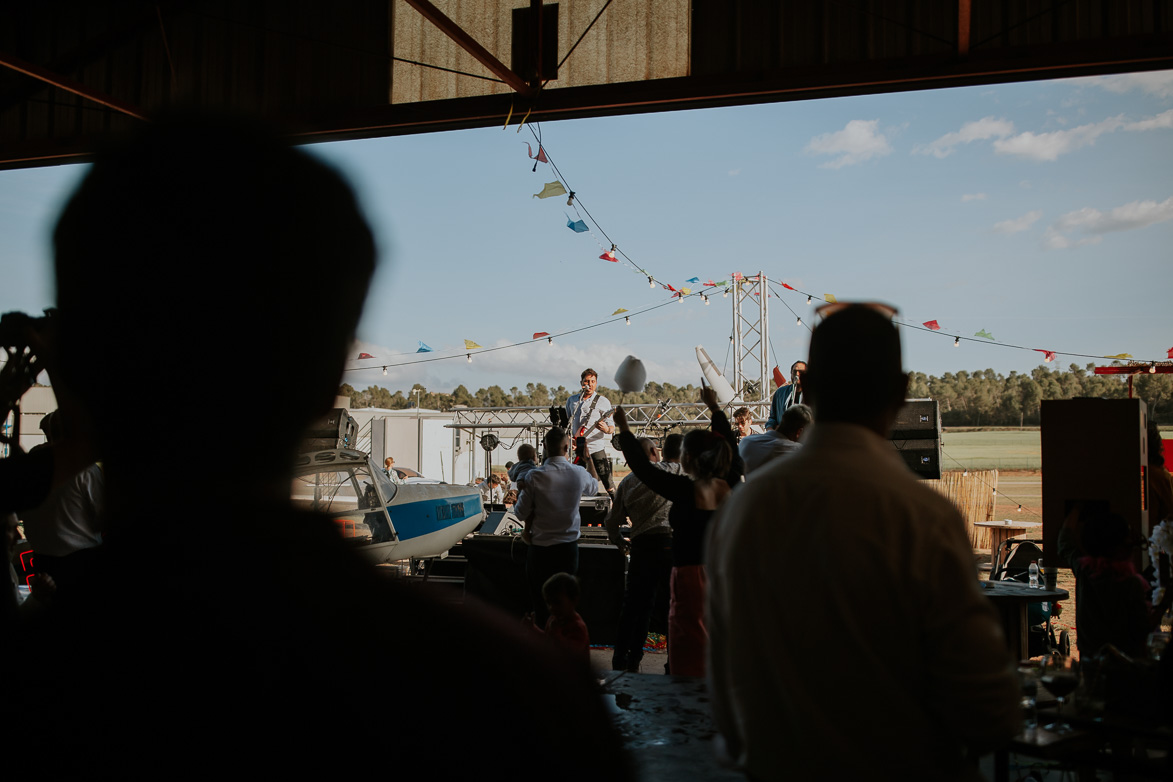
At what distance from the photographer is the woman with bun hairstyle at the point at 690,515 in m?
4.21

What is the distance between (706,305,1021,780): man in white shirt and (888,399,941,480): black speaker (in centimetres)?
733

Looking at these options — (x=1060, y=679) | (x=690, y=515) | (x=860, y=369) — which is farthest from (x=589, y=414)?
(x=860, y=369)

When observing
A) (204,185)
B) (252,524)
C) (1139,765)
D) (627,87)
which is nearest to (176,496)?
(252,524)

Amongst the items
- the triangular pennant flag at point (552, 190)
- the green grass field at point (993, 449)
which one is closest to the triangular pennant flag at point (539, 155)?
the triangular pennant flag at point (552, 190)

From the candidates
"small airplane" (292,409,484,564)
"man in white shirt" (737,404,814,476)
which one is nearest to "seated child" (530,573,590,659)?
"man in white shirt" (737,404,814,476)

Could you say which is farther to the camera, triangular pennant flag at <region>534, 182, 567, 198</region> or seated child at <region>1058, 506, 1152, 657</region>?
triangular pennant flag at <region>534, 182, 567, 198</region>

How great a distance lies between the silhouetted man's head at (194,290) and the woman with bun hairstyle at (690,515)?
367 centimetres

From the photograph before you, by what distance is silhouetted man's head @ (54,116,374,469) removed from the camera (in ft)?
1.34

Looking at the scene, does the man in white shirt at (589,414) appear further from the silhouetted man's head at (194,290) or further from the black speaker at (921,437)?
the silhouetted man's head at (194,290)

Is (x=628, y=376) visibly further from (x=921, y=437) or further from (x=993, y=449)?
(x=993, y=449)

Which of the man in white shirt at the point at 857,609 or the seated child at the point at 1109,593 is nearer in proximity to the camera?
the man in white shirt at the point at 857,609

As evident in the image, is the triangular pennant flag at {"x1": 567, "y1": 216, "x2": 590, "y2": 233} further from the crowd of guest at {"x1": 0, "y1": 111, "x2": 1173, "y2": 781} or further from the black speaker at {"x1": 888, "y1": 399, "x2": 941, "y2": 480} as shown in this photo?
the crowd of guest at {"x1": 0, "y1": 111, "x2": 1173, "y2": 781}

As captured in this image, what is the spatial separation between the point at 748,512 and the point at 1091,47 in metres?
5.47

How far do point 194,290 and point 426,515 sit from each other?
A: 330 inches
